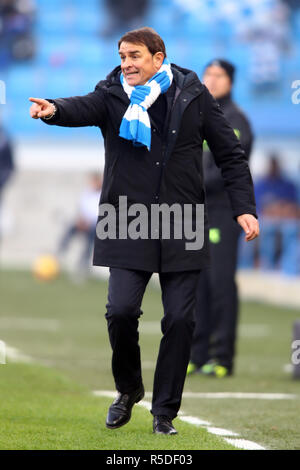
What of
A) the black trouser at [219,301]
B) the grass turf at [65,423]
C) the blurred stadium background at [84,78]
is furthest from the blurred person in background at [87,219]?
the grass turf at [65,423]

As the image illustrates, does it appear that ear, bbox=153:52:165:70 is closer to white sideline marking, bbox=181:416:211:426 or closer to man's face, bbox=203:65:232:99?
white sideline marking, bbox=181:416:211:426

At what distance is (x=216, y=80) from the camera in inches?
314

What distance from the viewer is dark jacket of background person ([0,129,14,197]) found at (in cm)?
2034

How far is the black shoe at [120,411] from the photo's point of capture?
5.29m

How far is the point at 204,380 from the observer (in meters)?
7.82

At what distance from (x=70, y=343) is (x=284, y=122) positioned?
16777 mm

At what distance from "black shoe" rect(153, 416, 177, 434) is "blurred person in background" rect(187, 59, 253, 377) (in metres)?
2.92

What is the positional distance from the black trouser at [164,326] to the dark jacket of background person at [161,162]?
0.27 feet

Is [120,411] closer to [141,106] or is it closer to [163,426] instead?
[163,426]

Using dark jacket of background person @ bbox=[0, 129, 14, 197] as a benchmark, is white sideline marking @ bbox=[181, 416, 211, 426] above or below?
below

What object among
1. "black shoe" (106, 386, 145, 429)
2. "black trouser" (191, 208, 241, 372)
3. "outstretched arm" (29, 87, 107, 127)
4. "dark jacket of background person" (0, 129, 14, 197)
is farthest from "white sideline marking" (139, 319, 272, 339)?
"dark jacket of background person" (0, 129, 14, 197)

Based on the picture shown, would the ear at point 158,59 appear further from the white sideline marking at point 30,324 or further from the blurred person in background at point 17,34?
the blurred person in background at point 17,34

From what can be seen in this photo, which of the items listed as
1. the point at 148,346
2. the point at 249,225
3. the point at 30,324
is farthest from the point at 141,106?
the point at 30,324
